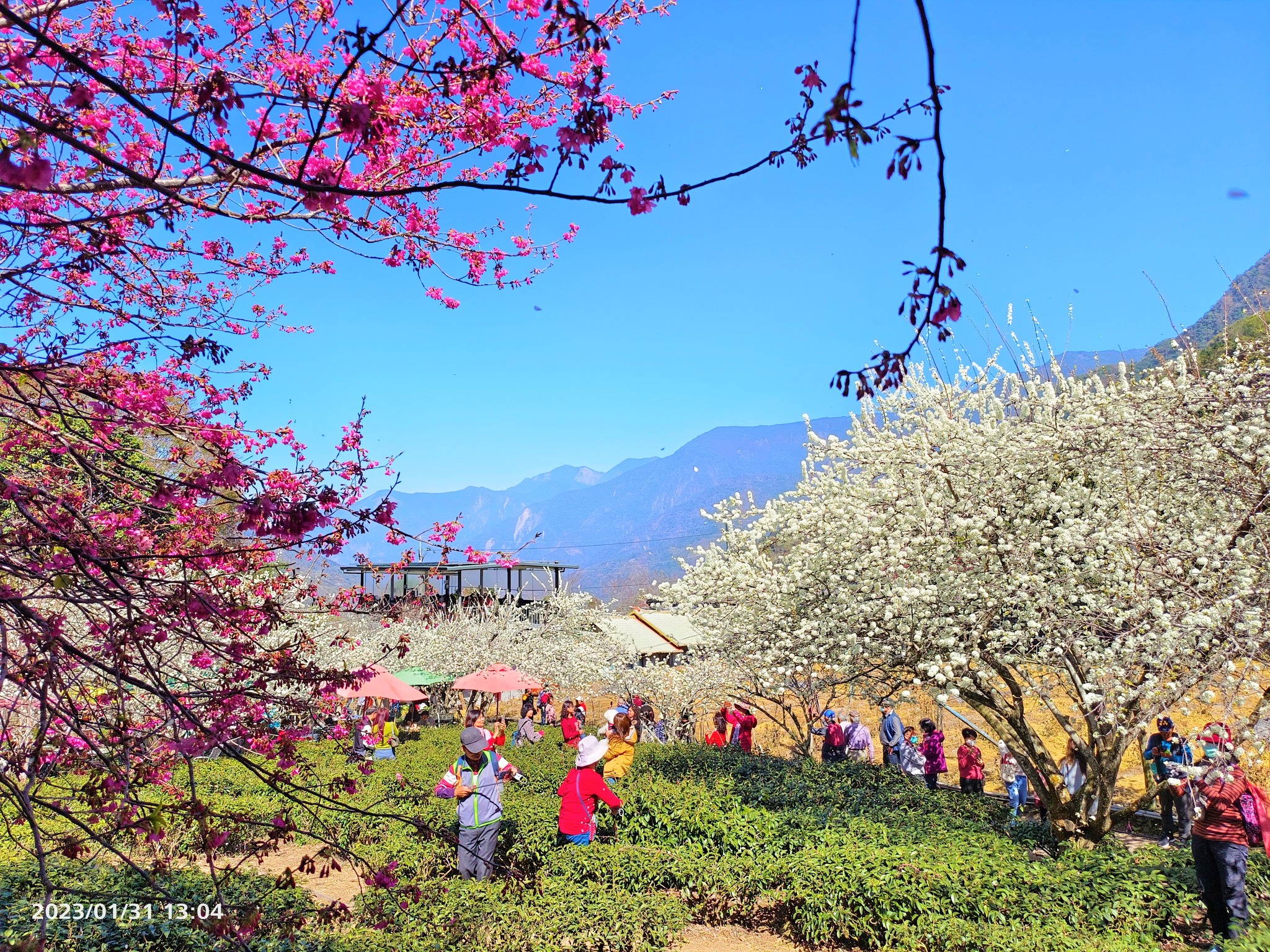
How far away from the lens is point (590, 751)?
7602 mm

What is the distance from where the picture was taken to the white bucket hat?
7.59 m

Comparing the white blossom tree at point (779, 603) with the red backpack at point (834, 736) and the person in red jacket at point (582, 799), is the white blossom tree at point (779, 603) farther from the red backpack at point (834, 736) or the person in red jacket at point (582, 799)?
the person in red jacket at point (582, 799)

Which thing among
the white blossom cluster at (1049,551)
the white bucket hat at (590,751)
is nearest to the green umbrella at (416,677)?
the white blossom cluster at (1049,551)

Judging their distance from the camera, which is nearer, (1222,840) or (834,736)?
(1222,840)

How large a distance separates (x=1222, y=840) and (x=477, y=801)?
6.17 metres

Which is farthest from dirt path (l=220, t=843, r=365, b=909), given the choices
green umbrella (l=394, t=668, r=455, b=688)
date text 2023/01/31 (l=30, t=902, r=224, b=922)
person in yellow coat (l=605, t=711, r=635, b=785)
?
green umbrella (l=394, t=668, r=455, b=688)

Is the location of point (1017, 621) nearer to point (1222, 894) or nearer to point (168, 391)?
point (1222, 894)

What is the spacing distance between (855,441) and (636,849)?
643 centimetres

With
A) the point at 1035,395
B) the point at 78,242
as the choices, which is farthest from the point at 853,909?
the point at 78,242

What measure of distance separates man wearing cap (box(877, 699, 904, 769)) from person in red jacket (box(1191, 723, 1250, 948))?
288 inches

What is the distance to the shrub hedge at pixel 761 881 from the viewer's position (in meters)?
5.84

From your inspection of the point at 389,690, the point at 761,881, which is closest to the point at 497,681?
the point at 389,690

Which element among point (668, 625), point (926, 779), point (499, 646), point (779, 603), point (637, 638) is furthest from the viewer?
point (668, 625)

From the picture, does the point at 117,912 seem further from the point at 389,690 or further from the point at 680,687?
A: the point at 680,687
